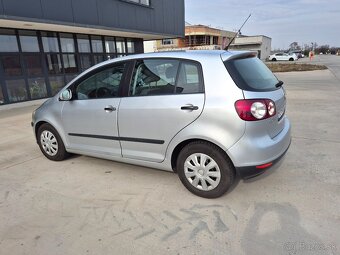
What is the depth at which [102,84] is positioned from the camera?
3734 mm

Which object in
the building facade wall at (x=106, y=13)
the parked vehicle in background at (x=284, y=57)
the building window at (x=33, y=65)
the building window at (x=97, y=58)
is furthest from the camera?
the parked vehicle in background at (x=284, y=57)

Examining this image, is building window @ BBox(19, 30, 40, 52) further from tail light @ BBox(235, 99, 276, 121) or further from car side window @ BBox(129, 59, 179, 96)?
tail light @ BBox(235, 99, 276, 121)

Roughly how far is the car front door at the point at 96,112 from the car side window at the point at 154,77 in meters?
0.23

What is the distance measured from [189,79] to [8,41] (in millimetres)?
9288

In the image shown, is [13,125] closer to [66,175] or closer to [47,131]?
[47,131]

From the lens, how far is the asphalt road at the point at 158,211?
2.41m

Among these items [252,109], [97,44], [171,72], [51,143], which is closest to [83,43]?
→ [97,44]

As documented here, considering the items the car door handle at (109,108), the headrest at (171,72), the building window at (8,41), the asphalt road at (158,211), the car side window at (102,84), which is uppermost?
the building window at (8,41)

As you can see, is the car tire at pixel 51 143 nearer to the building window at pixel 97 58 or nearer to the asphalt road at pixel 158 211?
the asphalt road at pixel 158 211

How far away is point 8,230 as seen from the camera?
8.85 feet

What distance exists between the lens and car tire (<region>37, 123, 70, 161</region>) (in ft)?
14.2

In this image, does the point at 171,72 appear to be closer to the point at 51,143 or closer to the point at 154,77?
the point at 154,77

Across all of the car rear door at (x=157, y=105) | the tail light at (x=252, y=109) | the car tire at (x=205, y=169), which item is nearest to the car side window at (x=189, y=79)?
the car rear door at (x=157, y=105)

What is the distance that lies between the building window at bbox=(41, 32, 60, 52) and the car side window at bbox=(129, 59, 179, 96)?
904cm
